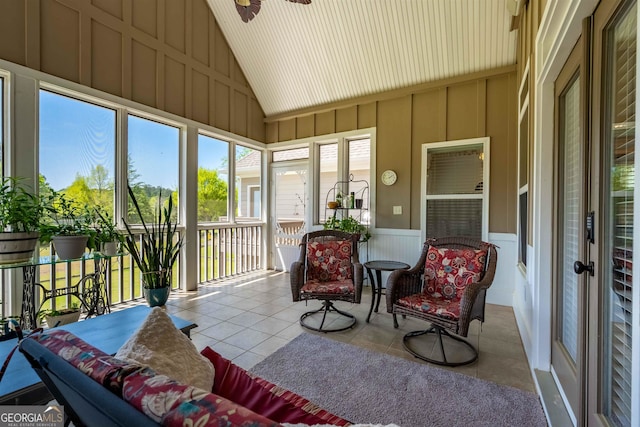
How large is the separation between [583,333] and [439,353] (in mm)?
1267

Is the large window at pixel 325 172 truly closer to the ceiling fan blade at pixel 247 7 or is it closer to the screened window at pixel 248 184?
the screened window at pixel 248 184

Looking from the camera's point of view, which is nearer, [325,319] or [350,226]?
[325,319]

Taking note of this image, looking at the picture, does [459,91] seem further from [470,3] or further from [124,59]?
[124,59]

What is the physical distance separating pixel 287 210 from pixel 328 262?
255 cm

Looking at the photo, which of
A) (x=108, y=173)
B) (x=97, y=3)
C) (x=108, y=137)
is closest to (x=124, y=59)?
(x=97, y=3)

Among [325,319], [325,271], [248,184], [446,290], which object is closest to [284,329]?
[325,319]

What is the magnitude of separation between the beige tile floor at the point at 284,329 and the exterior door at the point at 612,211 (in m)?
0.97

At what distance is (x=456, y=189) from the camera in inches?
164

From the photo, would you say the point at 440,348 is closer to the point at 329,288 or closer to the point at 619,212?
the point at 329,288

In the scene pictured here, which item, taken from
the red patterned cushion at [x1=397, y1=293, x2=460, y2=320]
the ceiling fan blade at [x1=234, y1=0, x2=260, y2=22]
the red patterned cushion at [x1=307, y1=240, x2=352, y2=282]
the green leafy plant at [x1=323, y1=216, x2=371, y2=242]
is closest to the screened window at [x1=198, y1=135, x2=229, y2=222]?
the green leafy plant at [x1=323, y1=216, x2=371, y2=242]

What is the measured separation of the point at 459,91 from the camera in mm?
4121

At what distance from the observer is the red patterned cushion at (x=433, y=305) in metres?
2.28

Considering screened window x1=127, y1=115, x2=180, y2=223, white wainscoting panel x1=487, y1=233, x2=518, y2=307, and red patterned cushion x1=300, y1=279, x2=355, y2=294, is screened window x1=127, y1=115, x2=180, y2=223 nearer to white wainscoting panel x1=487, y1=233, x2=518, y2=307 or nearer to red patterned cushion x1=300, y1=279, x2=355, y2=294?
red patterned cushion x1=300, y1=279, x2=355, y2=294

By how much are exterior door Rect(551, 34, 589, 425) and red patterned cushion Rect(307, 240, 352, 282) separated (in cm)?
190
